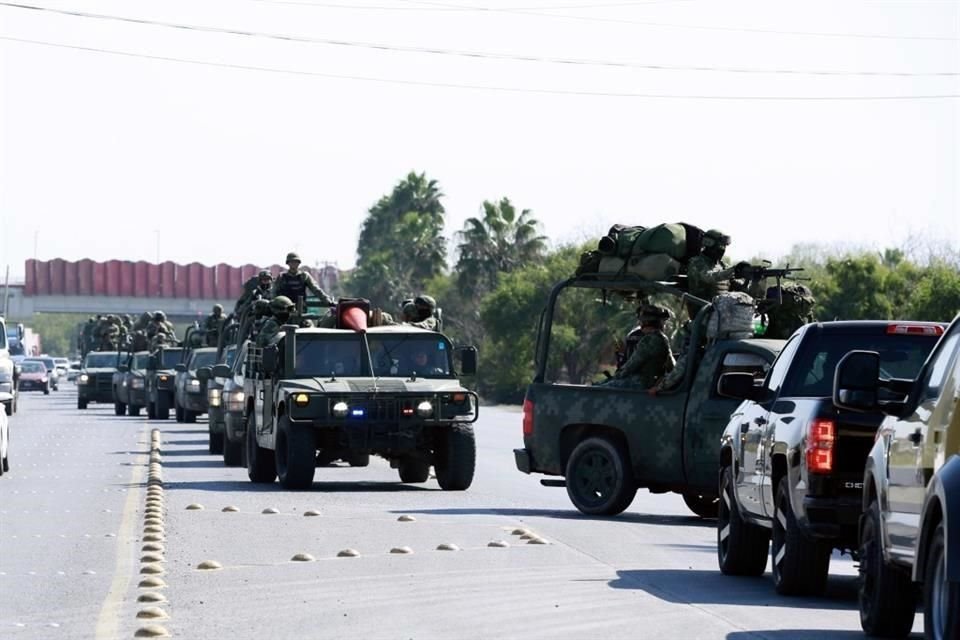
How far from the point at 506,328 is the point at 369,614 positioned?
63351 millimetres

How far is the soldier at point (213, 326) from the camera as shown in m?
44.3

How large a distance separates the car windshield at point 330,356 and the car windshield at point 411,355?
0.59 feet

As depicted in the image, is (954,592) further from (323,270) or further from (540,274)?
(323,270)

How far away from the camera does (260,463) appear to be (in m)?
24.6

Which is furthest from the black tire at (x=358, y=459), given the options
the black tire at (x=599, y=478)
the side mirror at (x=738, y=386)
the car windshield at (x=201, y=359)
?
the car windshield at (x=201, y=359)

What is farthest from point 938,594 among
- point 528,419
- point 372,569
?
point 528,419

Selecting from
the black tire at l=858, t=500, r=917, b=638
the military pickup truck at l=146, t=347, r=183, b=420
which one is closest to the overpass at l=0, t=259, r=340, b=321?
the military pickup truck at l=146, t=347, r=183, b=420

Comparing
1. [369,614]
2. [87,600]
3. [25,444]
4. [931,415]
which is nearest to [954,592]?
[931,415]

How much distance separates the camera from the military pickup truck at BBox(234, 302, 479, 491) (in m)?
23.0

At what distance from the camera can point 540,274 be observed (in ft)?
254

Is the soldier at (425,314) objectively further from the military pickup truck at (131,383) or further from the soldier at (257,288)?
the military pickup truck at (131,383)

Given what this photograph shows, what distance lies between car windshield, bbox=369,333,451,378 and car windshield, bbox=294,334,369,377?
0.18 metres

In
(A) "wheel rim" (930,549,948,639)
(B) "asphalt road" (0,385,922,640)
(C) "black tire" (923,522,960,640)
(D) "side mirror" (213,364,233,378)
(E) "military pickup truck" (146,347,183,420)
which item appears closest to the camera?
(C) "black tire" (923,522,960,640)

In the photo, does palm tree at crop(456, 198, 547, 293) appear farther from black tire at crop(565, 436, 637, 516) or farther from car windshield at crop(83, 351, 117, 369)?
black tire at crop(565, 436, 637, 516)
